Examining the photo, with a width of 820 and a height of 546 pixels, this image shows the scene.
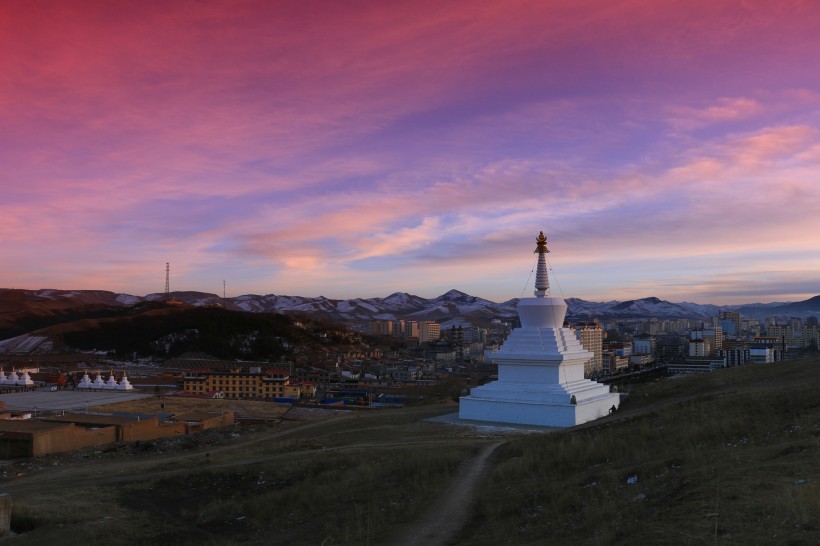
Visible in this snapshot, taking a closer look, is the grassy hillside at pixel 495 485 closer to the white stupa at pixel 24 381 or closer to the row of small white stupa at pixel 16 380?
the white stupa at pixel 24 381

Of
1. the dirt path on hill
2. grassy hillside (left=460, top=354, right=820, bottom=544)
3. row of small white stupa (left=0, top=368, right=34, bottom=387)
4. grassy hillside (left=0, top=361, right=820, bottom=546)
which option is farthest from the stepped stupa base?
row of small white stupa (left=0, top=368, right=34, bottom=387)

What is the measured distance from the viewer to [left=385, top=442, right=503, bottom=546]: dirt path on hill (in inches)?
389

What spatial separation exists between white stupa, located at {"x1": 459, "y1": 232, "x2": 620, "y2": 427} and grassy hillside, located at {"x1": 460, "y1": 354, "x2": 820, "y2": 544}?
6.36m

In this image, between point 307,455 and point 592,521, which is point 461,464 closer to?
point 307,455

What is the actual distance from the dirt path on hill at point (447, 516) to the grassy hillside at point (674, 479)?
32 cm

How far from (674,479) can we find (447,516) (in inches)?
145

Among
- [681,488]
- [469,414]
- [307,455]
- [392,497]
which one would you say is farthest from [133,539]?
[469,414]

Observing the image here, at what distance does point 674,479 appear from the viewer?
9.88 meters

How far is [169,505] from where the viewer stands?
15.0 meters

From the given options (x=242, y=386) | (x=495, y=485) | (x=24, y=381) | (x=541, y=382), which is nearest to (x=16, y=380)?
(x=24, y=381)

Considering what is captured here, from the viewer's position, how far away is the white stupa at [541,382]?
79.6ft

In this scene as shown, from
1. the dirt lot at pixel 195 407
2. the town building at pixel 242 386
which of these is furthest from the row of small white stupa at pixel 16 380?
the dirt lot at pixel 195 407

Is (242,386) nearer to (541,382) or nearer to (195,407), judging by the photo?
(195,407)

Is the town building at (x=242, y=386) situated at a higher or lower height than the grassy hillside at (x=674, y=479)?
lower
